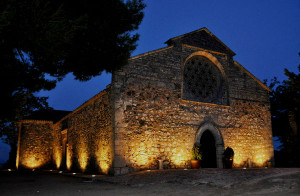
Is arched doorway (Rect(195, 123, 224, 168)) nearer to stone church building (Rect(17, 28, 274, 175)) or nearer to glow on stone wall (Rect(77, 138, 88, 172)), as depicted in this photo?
stone church building (Rect(17, 28, 274, 175))

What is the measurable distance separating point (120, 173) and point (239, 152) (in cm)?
622

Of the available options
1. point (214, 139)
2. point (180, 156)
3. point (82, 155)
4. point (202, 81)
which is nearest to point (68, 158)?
point (82, 155)

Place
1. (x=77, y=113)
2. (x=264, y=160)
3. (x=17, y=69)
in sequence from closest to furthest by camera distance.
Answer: (x=17, y=69) < (x=264, y=160) < (x=77, y=113)

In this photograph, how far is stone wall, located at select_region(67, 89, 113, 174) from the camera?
10672mm

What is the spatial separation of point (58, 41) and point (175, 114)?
7.08m

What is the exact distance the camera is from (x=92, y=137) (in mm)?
12336

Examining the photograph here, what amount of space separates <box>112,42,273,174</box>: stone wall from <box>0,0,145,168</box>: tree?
2.88 meters

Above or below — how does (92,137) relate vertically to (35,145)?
above

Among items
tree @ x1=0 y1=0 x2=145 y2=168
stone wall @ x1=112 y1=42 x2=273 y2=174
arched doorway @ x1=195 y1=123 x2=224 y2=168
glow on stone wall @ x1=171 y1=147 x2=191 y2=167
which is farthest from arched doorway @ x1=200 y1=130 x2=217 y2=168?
tree @ x1=0 y1=0 x2=145 y2=168

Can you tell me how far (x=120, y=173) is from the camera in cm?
972

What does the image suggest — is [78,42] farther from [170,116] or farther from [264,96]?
[264,96]

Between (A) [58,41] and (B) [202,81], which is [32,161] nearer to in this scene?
(B) [202,81]

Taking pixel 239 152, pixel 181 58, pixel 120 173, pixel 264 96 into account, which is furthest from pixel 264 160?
pixel 120 173

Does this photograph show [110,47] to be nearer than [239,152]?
Yes
